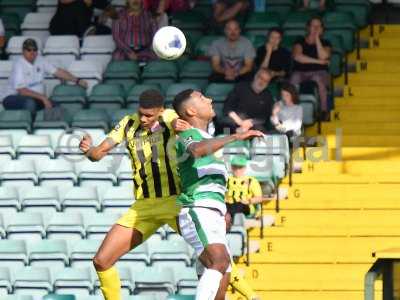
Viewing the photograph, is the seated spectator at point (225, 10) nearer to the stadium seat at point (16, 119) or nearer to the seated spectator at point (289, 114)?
the seated spectator at point (289, 114)

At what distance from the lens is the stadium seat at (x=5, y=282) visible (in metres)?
16.7

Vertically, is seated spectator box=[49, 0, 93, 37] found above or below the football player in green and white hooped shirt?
above

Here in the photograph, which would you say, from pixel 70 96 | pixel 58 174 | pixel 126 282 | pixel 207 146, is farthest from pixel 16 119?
pixel 207 146

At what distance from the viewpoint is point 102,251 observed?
13766 millimetres

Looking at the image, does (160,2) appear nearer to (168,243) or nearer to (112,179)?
(112,179)

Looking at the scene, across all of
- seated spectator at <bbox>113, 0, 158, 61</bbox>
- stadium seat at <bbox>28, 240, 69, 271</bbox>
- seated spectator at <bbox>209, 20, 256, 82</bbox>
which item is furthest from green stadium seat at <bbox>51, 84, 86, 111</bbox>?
stadium seat at <bbox>28, 240, 69, 271</bbox>

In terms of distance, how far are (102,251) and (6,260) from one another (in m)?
3.66

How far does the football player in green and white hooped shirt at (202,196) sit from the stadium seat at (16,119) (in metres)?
6.19

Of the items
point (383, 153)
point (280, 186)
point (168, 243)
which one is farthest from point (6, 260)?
point (383, 153)

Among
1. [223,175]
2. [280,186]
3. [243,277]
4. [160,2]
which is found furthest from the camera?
[160,2]

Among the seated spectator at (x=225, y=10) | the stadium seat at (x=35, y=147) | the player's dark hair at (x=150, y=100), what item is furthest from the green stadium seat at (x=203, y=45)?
the player's dark hair at (x=150, y=100)

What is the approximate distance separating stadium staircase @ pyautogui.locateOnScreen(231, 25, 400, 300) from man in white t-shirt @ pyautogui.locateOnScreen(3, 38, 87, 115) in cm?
317

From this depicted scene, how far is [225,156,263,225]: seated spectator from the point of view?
17266 millimetres

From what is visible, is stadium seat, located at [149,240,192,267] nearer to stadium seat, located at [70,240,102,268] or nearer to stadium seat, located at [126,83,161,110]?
stadium seat, located at [70,240,102,268]
